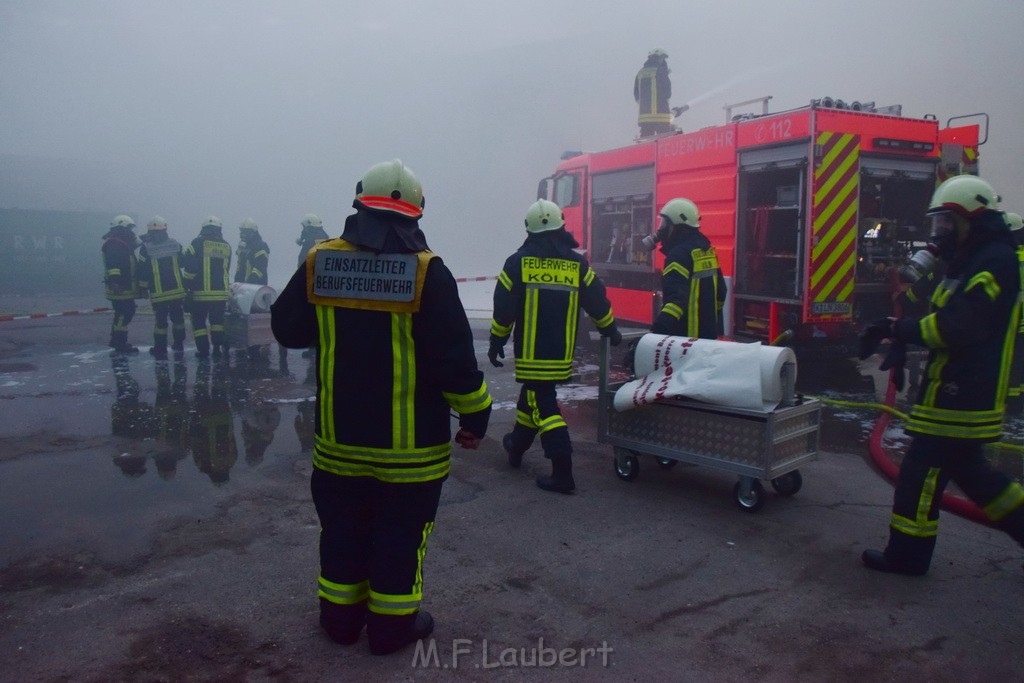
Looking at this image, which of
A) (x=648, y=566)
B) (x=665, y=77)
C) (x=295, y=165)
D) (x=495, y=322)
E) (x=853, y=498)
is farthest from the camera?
(x=295, y=165)

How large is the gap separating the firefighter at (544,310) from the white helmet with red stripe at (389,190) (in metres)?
1.87

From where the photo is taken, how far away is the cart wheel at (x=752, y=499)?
4.14 metres

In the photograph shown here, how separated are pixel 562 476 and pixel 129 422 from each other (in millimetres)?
4131

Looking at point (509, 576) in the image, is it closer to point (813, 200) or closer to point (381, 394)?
point (381, 394)

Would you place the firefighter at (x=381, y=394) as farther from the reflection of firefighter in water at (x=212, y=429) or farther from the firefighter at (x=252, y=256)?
the firefighter at (x=252, y=256)

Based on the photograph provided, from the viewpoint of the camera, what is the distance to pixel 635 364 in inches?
183

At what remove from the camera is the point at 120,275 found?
995 cm

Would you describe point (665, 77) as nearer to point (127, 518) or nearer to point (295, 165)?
point (127, 518)

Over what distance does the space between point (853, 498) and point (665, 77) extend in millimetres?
8108

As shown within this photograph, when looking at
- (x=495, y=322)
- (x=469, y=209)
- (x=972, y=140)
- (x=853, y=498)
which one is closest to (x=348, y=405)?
(x=495, y=322)

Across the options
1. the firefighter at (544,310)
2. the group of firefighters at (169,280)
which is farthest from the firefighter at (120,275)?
the firefighter at (544,310)

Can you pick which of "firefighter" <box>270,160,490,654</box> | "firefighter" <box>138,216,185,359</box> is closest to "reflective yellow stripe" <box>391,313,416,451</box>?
"firefighter" <box>270,160,490,654</box>

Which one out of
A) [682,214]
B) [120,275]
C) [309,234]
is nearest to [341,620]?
[682,214]

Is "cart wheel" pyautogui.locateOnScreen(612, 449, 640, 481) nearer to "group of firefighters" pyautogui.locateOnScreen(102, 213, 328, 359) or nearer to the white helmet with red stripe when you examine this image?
the white helmet with red stripe
